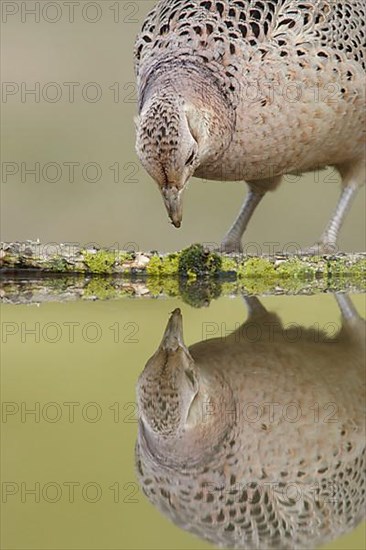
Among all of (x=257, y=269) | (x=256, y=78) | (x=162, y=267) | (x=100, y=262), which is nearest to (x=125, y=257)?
(x=100, y=262)

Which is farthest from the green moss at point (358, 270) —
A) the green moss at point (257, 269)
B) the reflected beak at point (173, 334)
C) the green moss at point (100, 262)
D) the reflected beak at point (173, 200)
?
the reflected beak at point (173, 334)

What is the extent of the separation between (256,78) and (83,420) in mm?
4296

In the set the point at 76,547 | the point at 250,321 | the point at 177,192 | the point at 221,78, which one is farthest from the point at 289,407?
the point at 221,78

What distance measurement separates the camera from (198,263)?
7.11 metres

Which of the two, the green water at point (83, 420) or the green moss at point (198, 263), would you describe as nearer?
the green water at point (83, 420)

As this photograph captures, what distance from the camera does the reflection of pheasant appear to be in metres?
2.55

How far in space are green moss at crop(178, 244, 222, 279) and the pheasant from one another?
0.55m

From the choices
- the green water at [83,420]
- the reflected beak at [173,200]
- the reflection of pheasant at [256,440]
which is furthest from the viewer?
the reflected beak at [173,200]

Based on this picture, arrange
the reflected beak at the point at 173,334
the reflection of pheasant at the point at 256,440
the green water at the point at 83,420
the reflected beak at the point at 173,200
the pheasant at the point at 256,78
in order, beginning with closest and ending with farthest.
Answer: the green water at the point at 83,420
the reflection of pheasant at the point at 256,440
the reflected beak at the point at 173,334
the reflected beak at the point at 173,200
the pheasant at the point at 256,78

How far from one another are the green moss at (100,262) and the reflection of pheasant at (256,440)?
2834 millimetres

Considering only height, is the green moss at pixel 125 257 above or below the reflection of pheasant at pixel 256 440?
below

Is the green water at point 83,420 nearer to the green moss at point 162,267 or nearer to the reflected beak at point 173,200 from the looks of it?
the reflected beak at point 173,200

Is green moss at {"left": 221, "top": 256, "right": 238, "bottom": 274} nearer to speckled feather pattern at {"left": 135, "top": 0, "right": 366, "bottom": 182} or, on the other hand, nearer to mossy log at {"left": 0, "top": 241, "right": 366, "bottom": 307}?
mossy log at {"left": 0, "top": 241, "right": 366, "bottom": 307}

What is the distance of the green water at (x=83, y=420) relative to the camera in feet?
7.62
